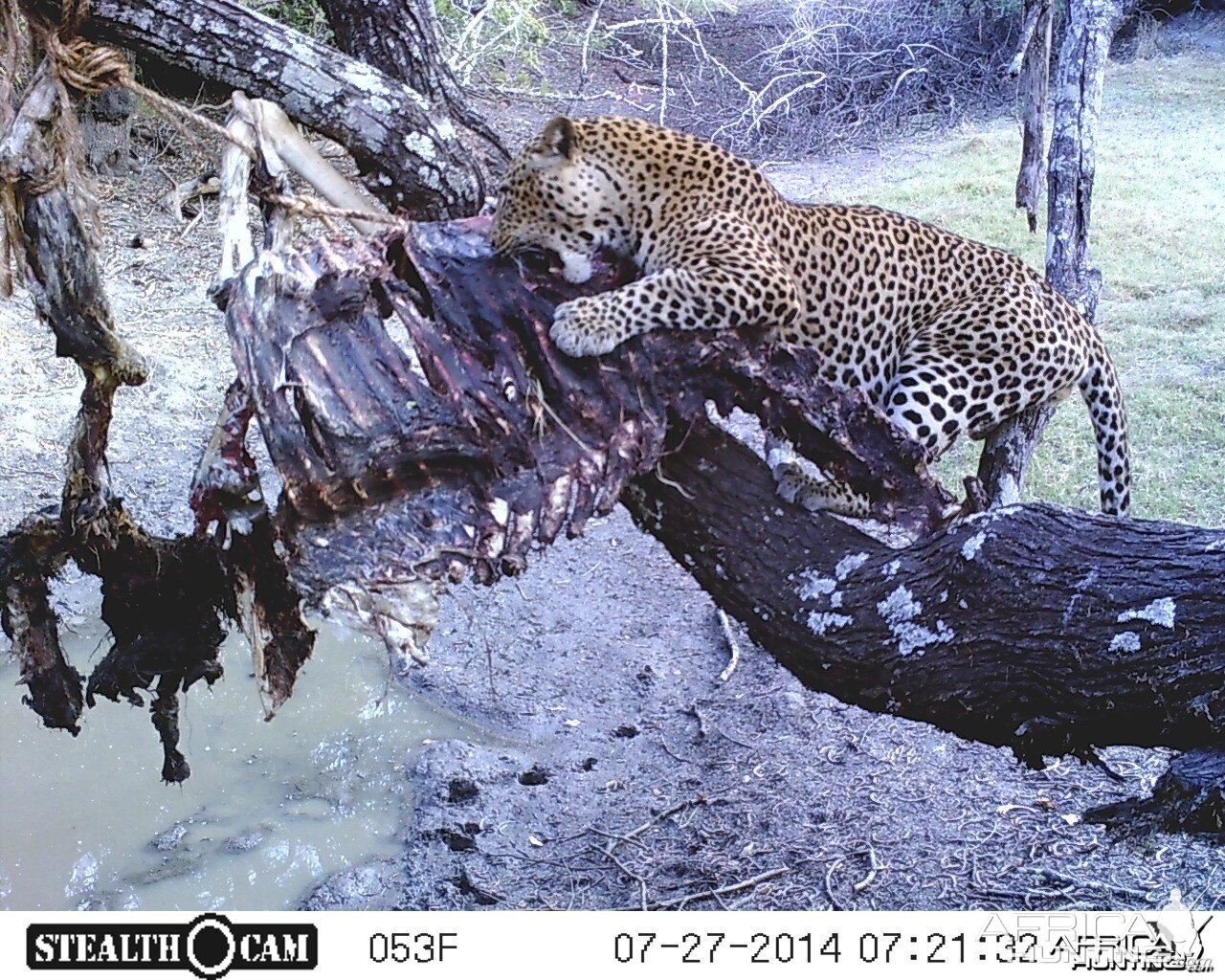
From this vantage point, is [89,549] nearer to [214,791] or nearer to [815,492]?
[214,791]

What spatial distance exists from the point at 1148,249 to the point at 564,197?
5370 mm

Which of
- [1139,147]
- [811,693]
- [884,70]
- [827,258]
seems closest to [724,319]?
[827,258]

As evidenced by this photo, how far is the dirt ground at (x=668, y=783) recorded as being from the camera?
3836 millimetres

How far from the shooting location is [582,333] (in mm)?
3076

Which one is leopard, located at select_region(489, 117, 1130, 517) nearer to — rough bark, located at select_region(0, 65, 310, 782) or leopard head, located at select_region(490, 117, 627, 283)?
leopard head, located at select_region(490, 117, 627, 283)

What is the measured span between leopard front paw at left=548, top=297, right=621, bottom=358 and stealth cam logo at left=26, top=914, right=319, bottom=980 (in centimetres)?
142

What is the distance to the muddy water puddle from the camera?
159 inches

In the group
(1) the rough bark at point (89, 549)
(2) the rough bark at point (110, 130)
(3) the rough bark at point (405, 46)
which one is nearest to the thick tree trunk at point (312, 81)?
(3) the rough bark at point (405, 46)

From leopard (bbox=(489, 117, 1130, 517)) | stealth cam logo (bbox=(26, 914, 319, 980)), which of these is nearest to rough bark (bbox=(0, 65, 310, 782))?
stealth cam logo (bbox=(26, 914, 319, 980))

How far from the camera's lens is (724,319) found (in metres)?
3.29

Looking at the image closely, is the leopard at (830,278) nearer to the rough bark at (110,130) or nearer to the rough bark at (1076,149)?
the rough bark at (1076,149)

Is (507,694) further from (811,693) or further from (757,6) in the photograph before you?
(757,6)

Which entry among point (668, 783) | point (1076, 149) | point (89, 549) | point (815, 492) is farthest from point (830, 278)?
point (89, 549)

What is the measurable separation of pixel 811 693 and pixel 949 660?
83.2 inches
